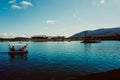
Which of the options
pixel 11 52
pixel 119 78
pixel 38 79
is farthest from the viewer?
pixel 11 52

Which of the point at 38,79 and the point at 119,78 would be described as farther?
the point at 38,79

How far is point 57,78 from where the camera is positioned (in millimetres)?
21281

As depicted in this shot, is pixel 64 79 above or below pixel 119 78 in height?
below

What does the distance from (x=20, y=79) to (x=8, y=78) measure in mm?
2247

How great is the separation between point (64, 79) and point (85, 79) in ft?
15.4

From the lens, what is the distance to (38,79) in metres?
20.9

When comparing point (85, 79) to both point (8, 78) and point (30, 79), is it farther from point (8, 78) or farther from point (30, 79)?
point (8, 78)

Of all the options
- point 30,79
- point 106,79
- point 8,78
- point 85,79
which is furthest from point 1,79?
point 106,79

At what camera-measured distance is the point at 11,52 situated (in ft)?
177

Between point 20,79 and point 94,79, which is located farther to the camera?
point 20,79

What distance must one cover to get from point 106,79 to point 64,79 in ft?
22.8

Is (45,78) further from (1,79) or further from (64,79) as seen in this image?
(1,79)

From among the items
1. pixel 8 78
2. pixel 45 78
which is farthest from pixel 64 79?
pixel 8 78

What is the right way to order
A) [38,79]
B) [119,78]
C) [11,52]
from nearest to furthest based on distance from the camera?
[119,78] < [38,79] < [11,52]
